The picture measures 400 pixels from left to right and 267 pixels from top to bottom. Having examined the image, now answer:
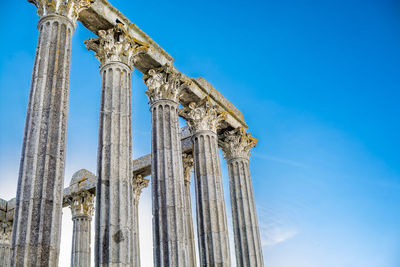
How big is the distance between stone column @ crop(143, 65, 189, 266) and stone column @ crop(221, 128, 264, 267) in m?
7.01

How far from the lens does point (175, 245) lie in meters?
18.3

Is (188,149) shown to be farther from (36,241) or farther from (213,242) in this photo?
(36,241)

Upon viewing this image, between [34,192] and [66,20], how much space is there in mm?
7044

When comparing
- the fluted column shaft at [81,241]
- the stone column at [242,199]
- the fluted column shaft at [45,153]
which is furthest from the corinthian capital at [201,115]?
the fluted column shaft at [81,241]

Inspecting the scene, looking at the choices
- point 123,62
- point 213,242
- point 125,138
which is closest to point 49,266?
point 125,138

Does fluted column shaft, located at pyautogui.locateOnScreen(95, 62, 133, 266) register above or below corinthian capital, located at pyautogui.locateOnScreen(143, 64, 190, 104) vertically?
below

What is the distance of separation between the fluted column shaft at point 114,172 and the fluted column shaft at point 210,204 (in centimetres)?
753

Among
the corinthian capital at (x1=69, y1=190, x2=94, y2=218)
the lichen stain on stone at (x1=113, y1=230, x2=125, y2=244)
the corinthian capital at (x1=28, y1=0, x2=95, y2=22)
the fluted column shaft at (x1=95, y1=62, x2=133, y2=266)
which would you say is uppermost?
the corinthian capital at (x1=28, y1=0, x2=95, y2=22)

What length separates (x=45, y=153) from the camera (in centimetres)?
1294

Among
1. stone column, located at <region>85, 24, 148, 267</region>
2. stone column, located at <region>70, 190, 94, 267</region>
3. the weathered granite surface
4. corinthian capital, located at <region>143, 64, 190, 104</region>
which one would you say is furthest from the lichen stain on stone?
stone column, located at <region>70, 190, 94, 267</region>

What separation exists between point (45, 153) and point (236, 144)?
57.4 feet

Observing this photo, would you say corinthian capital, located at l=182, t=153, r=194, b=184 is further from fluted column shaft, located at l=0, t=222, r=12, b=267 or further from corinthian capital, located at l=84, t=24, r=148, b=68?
fluted column shaft, located at l=0, t=222, r=12, b=267

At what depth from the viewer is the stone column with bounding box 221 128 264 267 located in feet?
83.4

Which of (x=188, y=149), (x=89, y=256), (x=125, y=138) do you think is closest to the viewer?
(x=125, y=138)
